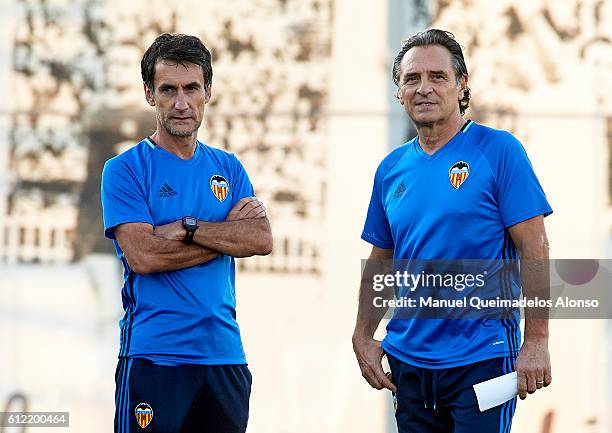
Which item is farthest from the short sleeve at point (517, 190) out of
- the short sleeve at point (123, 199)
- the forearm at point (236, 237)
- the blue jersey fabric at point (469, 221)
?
the short sleeve at point (123, 199)

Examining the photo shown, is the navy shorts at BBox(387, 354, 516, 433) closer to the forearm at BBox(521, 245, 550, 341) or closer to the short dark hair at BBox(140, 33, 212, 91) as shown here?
the forearm at BBox(521, 245, 550, 341)

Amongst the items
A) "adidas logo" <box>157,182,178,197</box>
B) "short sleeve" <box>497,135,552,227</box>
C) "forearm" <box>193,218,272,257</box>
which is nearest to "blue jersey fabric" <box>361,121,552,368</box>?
"short sleeve" <box>497,135,552,227</box>

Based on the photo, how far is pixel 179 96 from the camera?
2.68 m

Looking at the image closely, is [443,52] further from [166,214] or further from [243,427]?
[243,427]

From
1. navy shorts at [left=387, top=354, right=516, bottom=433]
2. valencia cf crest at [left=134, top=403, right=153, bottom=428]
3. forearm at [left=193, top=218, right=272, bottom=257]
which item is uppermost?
forearm at [left=193, top=218, right=272, bottom=257]

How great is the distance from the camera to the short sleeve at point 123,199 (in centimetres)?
262

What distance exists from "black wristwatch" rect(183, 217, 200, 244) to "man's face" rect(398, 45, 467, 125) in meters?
0.61

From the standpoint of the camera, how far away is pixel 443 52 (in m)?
2.57

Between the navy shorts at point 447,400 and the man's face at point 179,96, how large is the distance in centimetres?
81

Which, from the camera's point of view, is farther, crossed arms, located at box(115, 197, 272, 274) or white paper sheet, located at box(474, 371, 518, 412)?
crossed arms, located at box(115, 197, 272, 274)

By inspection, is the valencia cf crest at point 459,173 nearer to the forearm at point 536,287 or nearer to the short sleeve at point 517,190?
the short sleeve at point 517,190

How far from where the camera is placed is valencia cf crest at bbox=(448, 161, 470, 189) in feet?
8.07

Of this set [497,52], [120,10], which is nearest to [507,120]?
[497,52]

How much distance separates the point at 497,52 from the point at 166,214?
2.12m
